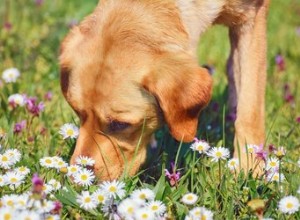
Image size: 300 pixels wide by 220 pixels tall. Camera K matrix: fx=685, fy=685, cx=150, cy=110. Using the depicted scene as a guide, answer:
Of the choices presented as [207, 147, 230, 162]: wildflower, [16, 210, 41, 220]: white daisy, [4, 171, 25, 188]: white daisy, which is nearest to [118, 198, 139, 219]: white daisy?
[16, 210, 41, 220]: white daisy

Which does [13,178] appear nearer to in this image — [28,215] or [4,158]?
[4,158]

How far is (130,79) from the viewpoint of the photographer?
3.63m

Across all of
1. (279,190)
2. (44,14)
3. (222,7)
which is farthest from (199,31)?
(44,14)

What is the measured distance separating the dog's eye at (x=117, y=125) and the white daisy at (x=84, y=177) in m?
0.41

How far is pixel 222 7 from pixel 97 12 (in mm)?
822

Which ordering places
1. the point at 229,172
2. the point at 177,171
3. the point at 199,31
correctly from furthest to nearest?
1. the point at 199,31
2. the point at 177,171
3. the point at 229,172

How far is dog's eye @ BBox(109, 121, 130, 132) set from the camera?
3.67 m

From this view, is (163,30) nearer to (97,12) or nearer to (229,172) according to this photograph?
(97,12)

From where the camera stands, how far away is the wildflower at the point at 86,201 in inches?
119

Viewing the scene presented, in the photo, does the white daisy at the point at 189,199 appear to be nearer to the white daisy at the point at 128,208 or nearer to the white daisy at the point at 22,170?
the white daisy at the point at 128,208

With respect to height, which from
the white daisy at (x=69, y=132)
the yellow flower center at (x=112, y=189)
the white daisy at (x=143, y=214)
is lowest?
the white daisy at (x=69, y=132)

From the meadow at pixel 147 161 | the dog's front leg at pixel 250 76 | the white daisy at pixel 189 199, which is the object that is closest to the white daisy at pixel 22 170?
the meadow at pixel 147 161

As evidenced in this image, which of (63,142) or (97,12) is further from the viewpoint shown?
(63,142)

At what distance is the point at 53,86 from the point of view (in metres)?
5.32
